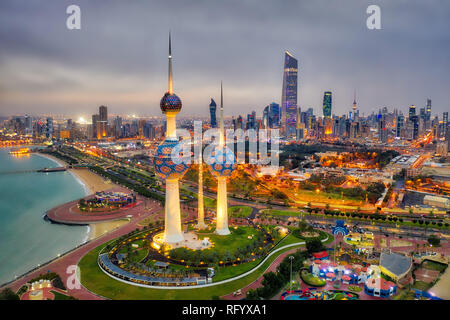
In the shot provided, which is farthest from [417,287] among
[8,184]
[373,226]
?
[8,184]

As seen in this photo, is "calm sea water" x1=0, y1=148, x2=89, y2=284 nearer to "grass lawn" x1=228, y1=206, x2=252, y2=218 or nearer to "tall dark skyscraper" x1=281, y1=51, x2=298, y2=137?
"grass lawn" x1=228, y1=206, x2=252, y2=218

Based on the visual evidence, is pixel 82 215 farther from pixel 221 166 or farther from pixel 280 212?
pixel 280 212

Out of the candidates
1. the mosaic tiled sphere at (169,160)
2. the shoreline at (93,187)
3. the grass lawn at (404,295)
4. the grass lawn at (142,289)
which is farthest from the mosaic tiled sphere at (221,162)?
the grass lawn at (404,295)

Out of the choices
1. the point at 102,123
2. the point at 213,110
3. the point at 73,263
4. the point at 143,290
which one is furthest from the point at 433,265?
the point at 102,123

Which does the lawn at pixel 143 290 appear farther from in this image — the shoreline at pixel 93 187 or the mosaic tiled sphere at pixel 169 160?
the shoreline at pixel 93 187

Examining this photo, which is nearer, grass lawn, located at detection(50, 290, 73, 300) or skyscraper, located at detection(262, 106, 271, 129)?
grass lawn, located at detection(50, 290, 73, 300)

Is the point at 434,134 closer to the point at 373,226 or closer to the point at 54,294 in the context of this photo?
the point at 373,226

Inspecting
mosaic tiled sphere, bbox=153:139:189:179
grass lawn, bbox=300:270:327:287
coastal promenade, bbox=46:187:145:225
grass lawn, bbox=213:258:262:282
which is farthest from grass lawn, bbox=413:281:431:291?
coastal promenade, bbox=46:187:145:225
